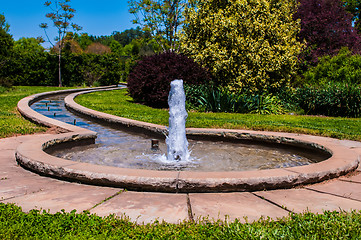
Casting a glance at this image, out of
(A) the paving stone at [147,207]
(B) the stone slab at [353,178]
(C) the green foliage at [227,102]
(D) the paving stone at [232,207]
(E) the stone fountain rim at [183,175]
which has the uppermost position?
(C) the green foliage at [227,102]

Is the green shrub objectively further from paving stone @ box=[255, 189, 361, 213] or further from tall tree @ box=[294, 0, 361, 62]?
paving stone @ box=[255, 189, 361, 213]

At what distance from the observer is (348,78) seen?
1312cm

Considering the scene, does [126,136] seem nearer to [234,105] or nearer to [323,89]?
[234,105]

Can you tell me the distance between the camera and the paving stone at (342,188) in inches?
126

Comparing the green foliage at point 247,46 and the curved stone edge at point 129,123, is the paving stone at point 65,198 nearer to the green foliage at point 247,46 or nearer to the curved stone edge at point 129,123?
the curved stone edge at point 129,123

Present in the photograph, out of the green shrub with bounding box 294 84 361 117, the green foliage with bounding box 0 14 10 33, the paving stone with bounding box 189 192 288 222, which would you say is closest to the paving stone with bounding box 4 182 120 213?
the paving stone with bounding box 189 192 288 222

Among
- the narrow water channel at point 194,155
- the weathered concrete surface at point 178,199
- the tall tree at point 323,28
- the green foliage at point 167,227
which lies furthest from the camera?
the tall tree at point 323,28

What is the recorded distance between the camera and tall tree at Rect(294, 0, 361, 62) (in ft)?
64.1

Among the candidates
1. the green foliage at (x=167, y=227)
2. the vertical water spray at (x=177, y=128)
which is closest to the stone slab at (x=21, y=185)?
the green foliage at (x=167, y=227)

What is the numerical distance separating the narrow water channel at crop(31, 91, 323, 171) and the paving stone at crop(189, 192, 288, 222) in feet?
4.48

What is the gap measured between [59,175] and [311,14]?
20235 millimetres

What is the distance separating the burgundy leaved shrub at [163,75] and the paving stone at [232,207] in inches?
368

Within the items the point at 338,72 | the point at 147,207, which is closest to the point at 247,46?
the point at 338,72

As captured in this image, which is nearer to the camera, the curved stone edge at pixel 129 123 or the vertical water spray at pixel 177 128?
the vertical water spray at pixel 177 128
